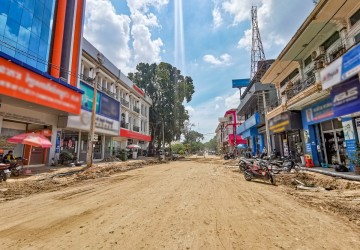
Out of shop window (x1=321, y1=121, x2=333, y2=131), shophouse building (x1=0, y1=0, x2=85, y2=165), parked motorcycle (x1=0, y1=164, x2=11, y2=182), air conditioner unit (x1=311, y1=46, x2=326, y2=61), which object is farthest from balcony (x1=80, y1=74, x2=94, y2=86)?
shop window (x1=321, y1=121, x2=333, y2=131)

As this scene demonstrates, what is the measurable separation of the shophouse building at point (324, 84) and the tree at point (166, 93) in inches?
1022

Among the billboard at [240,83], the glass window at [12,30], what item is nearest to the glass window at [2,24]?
the glass window at [12,30]

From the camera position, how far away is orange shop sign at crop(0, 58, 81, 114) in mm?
11102

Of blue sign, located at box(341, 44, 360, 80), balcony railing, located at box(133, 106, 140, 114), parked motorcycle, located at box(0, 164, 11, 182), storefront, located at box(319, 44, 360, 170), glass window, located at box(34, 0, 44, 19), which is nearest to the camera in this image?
blue sign, located at box(341, 44, 360, 80)

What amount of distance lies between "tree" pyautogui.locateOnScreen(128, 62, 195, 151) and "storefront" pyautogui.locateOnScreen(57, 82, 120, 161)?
52.3ft

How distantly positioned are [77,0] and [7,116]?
46.4ft

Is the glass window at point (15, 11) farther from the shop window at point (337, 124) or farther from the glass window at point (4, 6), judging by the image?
the shop window at point (337, 124)

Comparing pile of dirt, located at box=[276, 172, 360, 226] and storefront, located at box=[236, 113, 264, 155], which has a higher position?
storefront, located at box=[236, 113, 264, 155]

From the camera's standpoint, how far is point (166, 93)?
140 feet

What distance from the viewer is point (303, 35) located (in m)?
12.4

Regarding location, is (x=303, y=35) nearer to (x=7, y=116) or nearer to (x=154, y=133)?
(x=7, y=116)

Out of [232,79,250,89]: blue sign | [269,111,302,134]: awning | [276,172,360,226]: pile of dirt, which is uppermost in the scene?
[232,79,250,89]: blue sign

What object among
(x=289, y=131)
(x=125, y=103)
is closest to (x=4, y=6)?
(x=125, y=103)

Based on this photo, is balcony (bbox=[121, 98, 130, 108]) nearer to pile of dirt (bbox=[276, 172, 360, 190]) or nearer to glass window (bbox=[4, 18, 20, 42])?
glass window (bbox=[4, 18, 20, 42])
